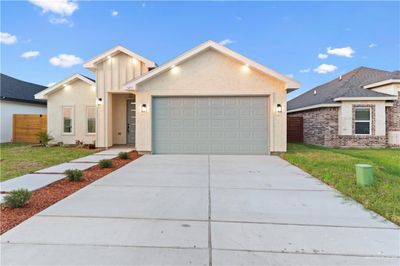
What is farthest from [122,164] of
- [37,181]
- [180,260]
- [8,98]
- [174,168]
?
[8,98]

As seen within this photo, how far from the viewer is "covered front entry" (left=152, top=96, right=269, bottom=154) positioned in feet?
38.1

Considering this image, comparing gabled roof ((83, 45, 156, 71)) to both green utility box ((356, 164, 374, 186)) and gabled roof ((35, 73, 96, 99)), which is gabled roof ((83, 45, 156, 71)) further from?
green utility box ((356, 164, 374, 186))

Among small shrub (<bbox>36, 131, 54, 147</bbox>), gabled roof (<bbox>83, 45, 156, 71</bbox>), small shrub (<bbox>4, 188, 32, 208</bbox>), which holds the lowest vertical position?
small shrub (<bbox>4, 188, 32, 208</bbox>)

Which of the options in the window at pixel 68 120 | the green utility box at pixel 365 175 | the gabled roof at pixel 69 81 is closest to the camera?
the green utility box at pixel 365 175

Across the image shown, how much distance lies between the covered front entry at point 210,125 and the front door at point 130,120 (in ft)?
11.5

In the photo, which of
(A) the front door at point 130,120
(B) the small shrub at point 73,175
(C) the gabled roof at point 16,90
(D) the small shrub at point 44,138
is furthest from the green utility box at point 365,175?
(C) the gabled roof at point 16,90

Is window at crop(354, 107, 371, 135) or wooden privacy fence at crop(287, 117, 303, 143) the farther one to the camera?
wooden privacy fence at crop(287, 117, 303, 143)

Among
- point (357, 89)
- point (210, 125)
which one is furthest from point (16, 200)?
point (357, 89)

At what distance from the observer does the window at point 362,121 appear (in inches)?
583

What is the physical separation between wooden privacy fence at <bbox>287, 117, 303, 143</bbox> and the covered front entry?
7.61m

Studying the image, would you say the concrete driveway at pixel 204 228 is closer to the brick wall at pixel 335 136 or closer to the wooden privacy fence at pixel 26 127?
the brick wall at pixel 335 136

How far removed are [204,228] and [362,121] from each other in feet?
48.5

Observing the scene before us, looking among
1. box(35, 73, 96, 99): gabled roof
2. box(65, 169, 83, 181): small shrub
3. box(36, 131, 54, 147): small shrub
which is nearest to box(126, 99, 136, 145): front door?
box(35, 73, 96, 99): gabled roof

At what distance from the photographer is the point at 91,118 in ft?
49.0
